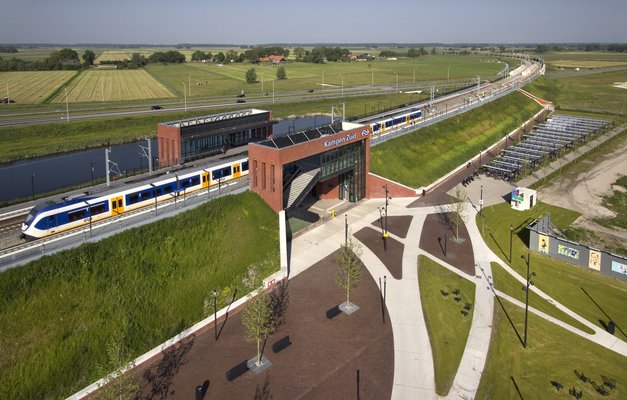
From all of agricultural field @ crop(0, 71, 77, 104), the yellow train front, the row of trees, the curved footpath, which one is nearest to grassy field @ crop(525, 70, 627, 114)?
the curved footpath

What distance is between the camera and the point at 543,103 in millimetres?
125500

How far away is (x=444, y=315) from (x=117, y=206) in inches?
1115

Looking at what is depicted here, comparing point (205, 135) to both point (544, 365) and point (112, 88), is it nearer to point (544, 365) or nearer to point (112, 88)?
point (544, 365)

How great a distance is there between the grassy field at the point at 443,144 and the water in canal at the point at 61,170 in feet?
54.7

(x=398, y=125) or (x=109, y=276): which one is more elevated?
(x=398, y=125)

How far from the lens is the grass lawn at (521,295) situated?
1390 inches

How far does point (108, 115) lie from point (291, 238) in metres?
69.9

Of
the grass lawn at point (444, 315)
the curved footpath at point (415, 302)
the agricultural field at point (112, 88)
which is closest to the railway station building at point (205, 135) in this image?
the curved footpath at point (415, 302)

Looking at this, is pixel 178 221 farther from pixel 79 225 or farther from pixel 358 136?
pixel 358 136

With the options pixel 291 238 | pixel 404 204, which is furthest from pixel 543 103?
pixel 291 238

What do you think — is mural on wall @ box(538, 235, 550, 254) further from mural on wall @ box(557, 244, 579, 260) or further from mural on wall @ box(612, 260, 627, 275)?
mural on wall @ box(612, 260, 627, 275)

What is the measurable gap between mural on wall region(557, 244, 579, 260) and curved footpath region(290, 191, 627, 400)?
20.1 feet

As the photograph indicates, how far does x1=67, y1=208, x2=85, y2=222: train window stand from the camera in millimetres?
35794

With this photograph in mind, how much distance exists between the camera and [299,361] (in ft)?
98.7
